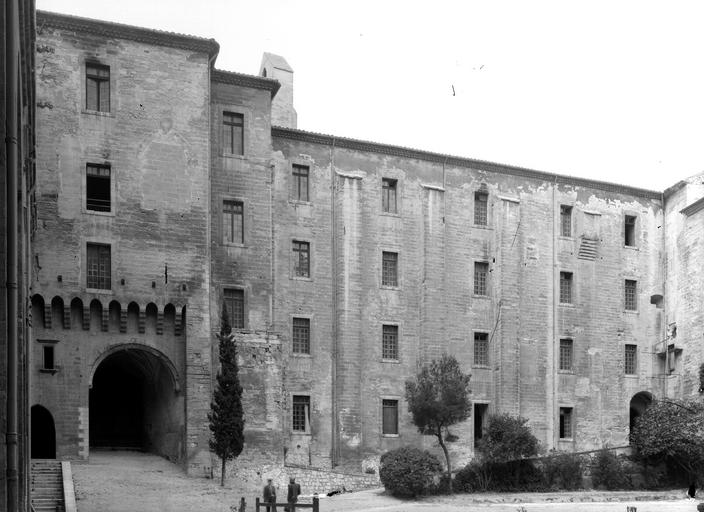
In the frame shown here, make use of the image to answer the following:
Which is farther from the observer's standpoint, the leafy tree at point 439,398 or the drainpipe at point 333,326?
the drainpipe at point 333,326

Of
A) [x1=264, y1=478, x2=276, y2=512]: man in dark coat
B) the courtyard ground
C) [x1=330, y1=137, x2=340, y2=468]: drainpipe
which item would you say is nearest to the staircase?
the courtyard ground

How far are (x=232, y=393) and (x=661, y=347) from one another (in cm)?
2263

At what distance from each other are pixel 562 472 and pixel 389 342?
8496 millimetres

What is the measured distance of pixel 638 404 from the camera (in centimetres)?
4959

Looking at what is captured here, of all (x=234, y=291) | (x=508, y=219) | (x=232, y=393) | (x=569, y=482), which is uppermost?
(x=508, y=219)

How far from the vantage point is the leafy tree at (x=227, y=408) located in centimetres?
3506

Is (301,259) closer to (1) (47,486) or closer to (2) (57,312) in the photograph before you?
(2) (57,312)

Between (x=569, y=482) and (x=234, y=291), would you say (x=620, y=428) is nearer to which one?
(x=569, y=482)

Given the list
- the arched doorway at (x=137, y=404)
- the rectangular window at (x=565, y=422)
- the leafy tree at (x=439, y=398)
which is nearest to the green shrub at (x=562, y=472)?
the rectangular window at (x=565, y=422)

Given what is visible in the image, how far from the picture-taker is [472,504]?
→ 34.6m

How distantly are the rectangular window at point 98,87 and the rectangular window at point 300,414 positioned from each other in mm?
13100

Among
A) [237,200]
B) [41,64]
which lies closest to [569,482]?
→ [237,200]

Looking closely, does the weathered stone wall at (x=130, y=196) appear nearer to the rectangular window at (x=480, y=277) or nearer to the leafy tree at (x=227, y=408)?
the leafy tree at (x=227, y=408)

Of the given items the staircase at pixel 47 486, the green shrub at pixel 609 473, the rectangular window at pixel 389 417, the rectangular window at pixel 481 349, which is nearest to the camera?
the staircase at pixel 47 486
